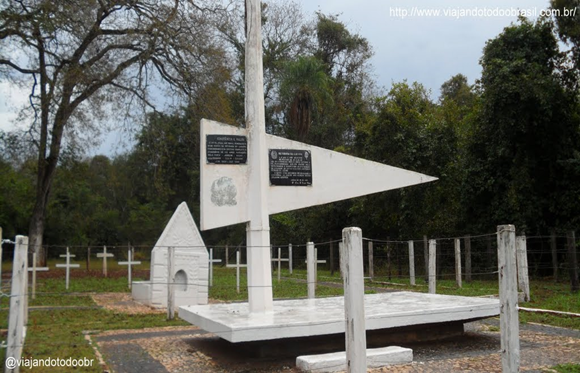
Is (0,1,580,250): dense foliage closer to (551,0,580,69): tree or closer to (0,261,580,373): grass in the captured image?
(551,0,580,69): tree

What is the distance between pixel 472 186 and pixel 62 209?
81.5 ft

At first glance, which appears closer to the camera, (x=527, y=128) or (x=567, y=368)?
(x=567, y=368)

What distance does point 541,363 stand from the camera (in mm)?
6777

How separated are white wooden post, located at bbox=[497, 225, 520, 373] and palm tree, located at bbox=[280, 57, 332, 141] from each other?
22.6m

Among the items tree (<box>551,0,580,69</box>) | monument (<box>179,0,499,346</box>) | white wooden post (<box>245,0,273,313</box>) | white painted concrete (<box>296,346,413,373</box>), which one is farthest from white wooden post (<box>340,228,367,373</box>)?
tree (<box>551,0,580,69</box>)

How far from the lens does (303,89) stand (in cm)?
2756

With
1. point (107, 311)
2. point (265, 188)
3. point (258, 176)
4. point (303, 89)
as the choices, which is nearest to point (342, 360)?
point (265, 188)

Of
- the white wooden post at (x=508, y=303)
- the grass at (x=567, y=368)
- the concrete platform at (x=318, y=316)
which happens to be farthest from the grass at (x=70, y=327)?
the grass at (x=567, y=368)

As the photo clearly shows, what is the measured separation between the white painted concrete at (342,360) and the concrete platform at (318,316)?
43 cm

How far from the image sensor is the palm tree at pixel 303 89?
27594 mm

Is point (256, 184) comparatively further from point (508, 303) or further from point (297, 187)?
point (508, 303)

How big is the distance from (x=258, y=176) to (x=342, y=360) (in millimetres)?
2949

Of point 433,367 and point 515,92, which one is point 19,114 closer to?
point 515,92

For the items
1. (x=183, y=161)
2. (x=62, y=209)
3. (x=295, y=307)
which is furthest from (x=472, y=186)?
(x=62, y=209)
